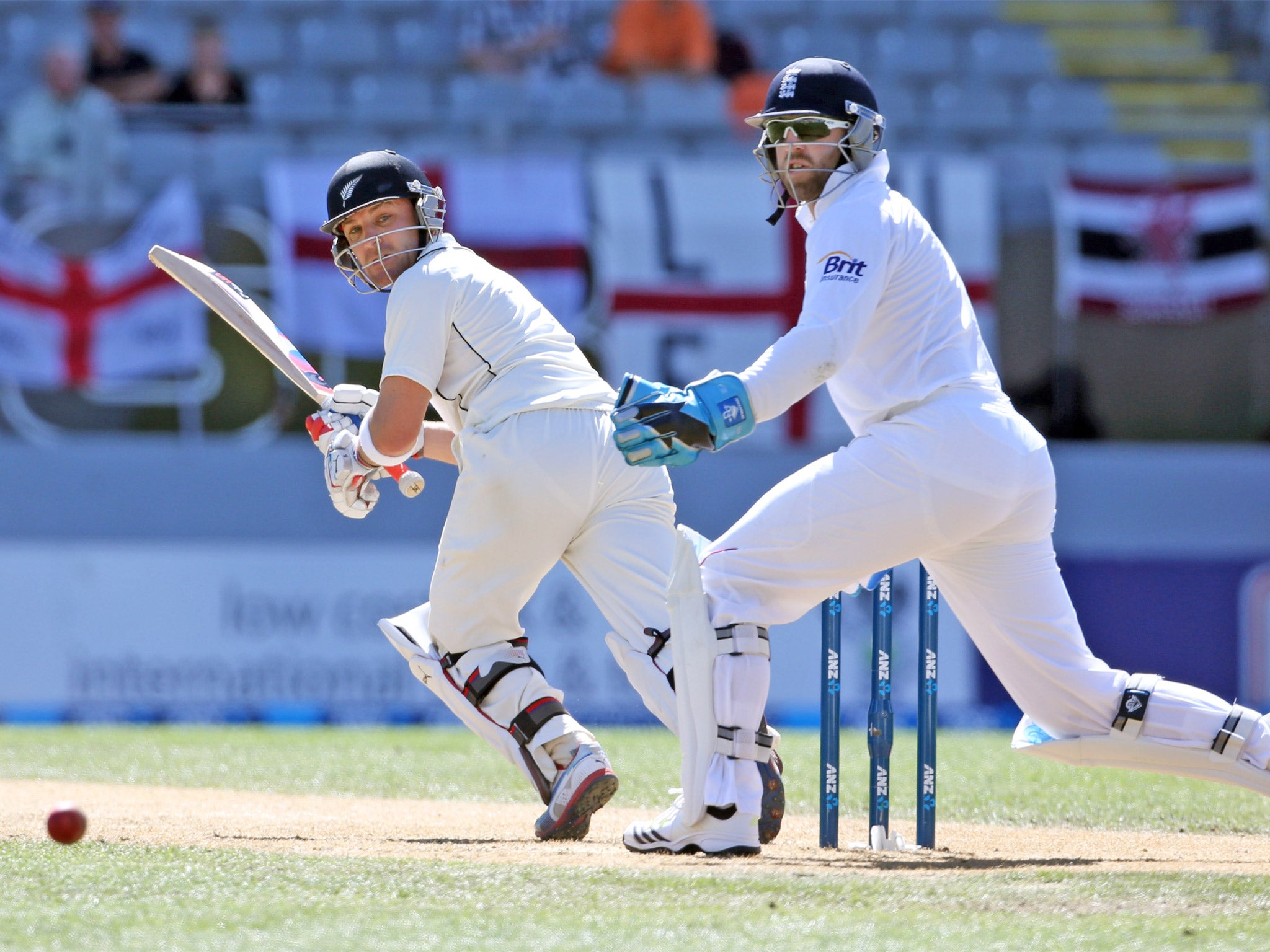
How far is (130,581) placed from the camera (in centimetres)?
956

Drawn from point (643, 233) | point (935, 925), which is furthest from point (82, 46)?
point (935, 925)

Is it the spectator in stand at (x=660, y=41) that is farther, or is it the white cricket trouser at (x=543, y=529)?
the spectator in stand at (x=660, y=41)

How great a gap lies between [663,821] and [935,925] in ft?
3.03

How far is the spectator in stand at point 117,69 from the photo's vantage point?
11609 millimetres

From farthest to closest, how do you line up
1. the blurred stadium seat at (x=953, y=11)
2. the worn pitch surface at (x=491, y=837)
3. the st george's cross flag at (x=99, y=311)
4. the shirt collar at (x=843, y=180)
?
the blurred stadium seat at (x=953, y=11) → the st george's cross flag at (x=99, y=311) → the shirt collar at (x=843, y=180) → the worn pitch surface at (x=491, y=837)

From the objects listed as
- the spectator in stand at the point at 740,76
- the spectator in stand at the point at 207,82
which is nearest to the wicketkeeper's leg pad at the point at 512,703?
the spectator in stand at the point at 207,82

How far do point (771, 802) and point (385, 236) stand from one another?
1.84 m

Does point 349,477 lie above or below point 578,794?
above

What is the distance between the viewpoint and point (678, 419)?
369 cm

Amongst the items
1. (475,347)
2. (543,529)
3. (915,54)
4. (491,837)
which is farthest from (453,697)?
(915,54)

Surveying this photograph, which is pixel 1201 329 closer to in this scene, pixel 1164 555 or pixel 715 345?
pixel 1164 555

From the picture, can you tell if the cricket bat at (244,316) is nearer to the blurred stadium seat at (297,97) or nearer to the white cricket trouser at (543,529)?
the white cricket trouser at (543,529)

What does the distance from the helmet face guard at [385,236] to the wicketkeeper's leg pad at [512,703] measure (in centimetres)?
104

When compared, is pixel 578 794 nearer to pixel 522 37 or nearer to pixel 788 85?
pixel 788 85
